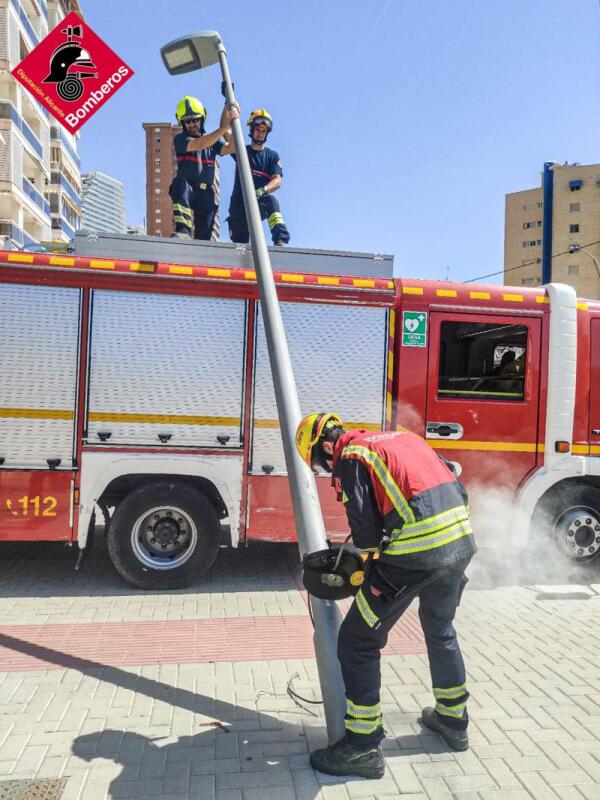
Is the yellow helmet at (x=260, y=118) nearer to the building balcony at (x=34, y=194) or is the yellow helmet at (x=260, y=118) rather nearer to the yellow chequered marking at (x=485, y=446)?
the yellow chequered marking at (x=485, y=446)

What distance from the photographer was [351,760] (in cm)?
301

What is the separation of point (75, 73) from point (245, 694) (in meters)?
9.24

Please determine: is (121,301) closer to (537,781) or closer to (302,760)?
(302,760)

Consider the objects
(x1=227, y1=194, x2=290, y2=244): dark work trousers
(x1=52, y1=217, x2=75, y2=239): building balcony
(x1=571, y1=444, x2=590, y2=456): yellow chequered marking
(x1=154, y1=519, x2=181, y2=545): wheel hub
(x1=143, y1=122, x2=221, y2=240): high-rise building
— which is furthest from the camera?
(x1=143, y1=122, x2=221, y2=240): high-rise building

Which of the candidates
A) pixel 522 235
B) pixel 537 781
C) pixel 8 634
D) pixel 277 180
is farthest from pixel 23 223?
pixel 522 235

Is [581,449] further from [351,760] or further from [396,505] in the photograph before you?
[351,760]

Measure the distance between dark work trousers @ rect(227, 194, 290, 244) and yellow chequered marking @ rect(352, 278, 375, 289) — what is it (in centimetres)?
213

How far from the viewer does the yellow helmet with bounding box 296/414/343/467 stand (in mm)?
3299

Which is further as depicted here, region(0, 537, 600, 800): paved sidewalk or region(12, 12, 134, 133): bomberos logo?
region(12, 12, 134, 133): bomberos logo

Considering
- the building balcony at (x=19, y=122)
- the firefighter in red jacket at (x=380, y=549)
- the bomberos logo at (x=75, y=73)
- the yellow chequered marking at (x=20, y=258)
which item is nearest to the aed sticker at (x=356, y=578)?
the firefighter in red jacket at (x=380, y=549)

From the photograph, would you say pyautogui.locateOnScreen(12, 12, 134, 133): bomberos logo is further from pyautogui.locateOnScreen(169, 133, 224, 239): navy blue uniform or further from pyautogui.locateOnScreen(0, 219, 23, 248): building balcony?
pyautogui.locateOnScreen(0, 219, 23, 248): building balcony

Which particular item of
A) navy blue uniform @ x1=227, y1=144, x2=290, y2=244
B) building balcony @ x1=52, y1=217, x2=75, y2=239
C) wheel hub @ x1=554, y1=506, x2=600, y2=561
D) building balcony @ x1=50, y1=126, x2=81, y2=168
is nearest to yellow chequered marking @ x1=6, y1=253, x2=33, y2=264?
navy blue uniform @ x1=227, y1=144, x2=290, y2=244

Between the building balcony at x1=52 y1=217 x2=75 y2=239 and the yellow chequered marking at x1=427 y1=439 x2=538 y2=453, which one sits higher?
the building balcony at x1=52 y1=217 x2=75 y2=239

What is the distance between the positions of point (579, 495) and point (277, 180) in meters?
4.92
